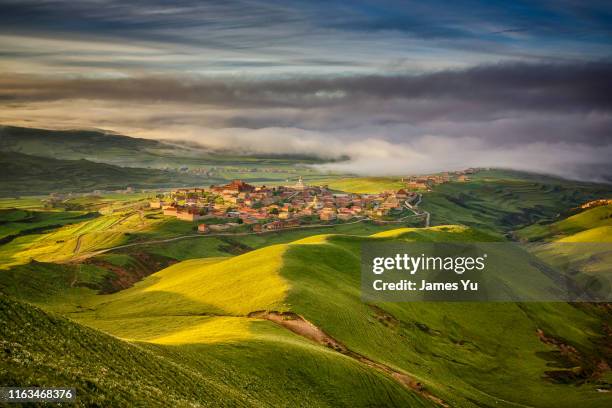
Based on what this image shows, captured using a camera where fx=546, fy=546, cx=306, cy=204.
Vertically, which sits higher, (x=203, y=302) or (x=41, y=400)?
(x=41, y=400)

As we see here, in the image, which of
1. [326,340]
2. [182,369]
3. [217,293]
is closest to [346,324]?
[326,340]

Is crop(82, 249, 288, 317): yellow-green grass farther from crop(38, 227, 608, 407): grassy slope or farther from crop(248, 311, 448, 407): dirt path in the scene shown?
crop(248, 311, 448, 407): dirt path

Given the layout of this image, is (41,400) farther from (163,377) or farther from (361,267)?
(361,267)

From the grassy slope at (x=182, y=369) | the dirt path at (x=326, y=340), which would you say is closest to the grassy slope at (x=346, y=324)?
the grassy slope at (x=182, y=369)

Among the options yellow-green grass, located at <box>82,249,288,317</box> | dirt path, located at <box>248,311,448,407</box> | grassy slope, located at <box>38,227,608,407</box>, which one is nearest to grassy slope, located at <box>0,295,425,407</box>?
grassy slope, located at <box>38,227,608,407</box>

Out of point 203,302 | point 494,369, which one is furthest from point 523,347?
point 203,302

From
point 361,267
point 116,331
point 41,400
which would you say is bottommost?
point 361,267

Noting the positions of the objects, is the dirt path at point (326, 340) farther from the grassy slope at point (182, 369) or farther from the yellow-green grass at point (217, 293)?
the grassy slope at point (182, 369)
